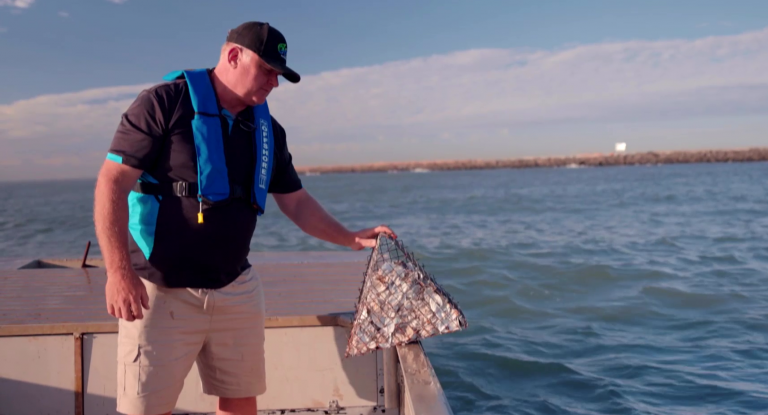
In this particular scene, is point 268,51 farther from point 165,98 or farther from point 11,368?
point 11,368

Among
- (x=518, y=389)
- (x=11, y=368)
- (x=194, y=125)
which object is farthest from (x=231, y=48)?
(x=518, y=389)

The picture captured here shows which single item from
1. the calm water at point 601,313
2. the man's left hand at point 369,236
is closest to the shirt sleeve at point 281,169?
the man's left hand at point 369,236

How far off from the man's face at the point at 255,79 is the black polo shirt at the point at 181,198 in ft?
0.39

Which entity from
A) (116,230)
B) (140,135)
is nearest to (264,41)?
(140,135)

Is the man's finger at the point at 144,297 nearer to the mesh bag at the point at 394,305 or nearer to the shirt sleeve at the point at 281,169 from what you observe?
the shirt sleeve at the point at 281,169

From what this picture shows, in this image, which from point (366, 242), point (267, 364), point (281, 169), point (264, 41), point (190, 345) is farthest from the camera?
point (267, 364)

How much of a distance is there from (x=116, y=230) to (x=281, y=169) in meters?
0.88

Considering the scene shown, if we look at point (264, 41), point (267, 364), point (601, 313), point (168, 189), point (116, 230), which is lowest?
point (601, 313)

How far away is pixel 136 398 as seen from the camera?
7.32 feet

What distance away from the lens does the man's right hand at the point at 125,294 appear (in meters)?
2.06

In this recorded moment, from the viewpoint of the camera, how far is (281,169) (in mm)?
2791

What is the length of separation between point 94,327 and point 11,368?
0.44m

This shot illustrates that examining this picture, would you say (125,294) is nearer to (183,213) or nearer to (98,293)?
(183,213)

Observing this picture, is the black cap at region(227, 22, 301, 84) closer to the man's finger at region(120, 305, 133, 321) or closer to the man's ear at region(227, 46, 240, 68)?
the man's ear at region(227, 46, 240, 68)
